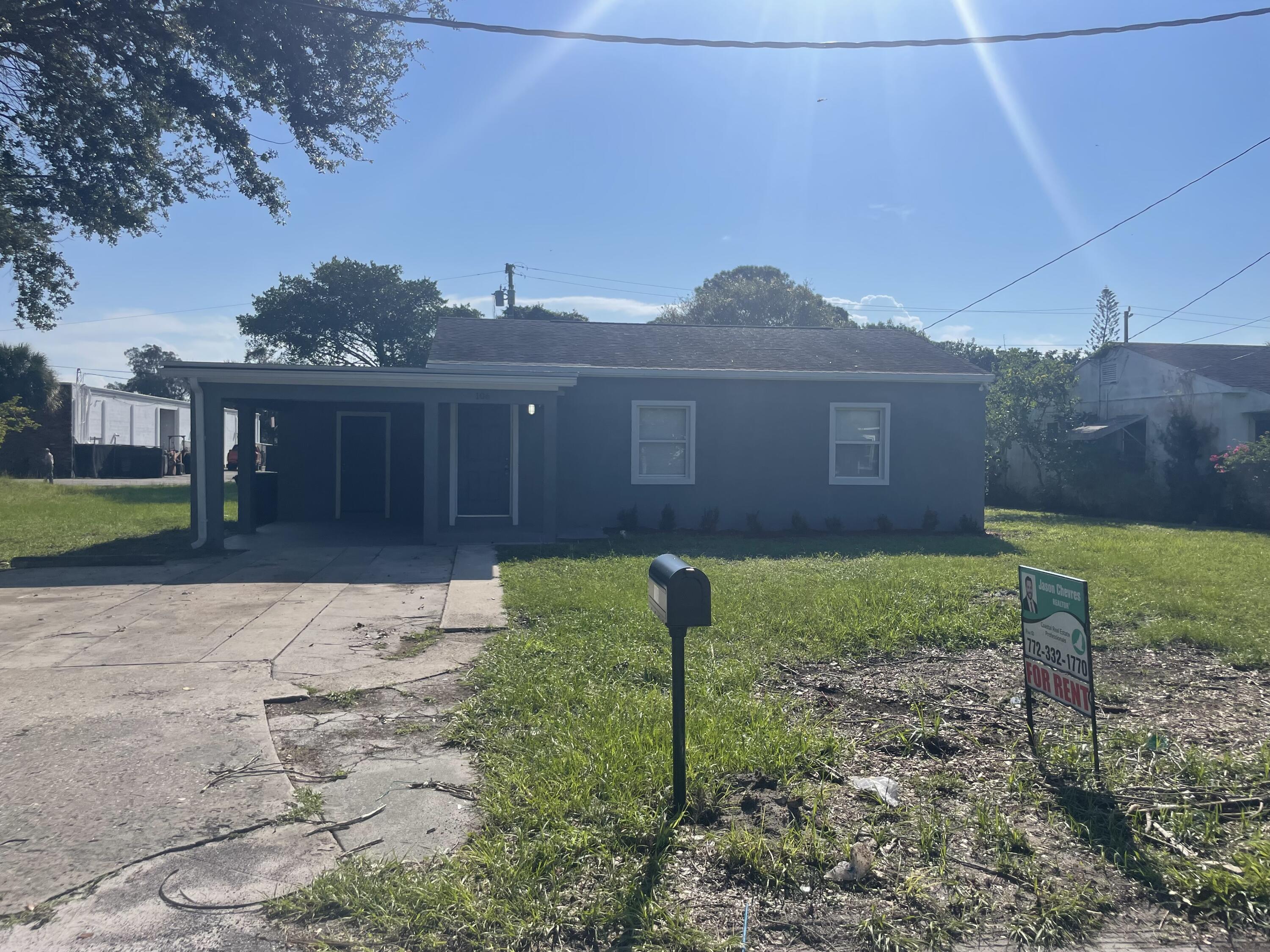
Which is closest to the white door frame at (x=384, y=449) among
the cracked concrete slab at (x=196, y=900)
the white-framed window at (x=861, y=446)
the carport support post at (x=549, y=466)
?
the carport support post at (x=549, y=466)

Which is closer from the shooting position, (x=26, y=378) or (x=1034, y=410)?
(x=1034, y=410)

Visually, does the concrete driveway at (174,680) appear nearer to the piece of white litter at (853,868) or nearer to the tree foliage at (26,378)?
the piece of white litter at (853,868)

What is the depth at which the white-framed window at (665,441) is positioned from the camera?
14281 millimetres

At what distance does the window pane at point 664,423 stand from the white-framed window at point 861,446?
8.48ft

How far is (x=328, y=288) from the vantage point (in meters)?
42.9

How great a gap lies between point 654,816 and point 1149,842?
189cm

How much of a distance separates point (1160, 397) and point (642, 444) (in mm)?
13484

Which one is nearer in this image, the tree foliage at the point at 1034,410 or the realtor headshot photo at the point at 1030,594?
the realtor headshot photo at the point at 1030,594

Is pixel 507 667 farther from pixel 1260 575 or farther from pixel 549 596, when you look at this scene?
pixel 1260 575

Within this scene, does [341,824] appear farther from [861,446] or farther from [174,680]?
[861,446]

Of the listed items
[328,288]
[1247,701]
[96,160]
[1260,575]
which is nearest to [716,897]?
[1247,701]

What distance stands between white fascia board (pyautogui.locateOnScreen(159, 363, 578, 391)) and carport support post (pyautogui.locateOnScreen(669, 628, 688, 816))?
9.07 meters

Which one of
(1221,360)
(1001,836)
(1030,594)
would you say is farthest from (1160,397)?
(1001,836)

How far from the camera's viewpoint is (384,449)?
16.0 m
